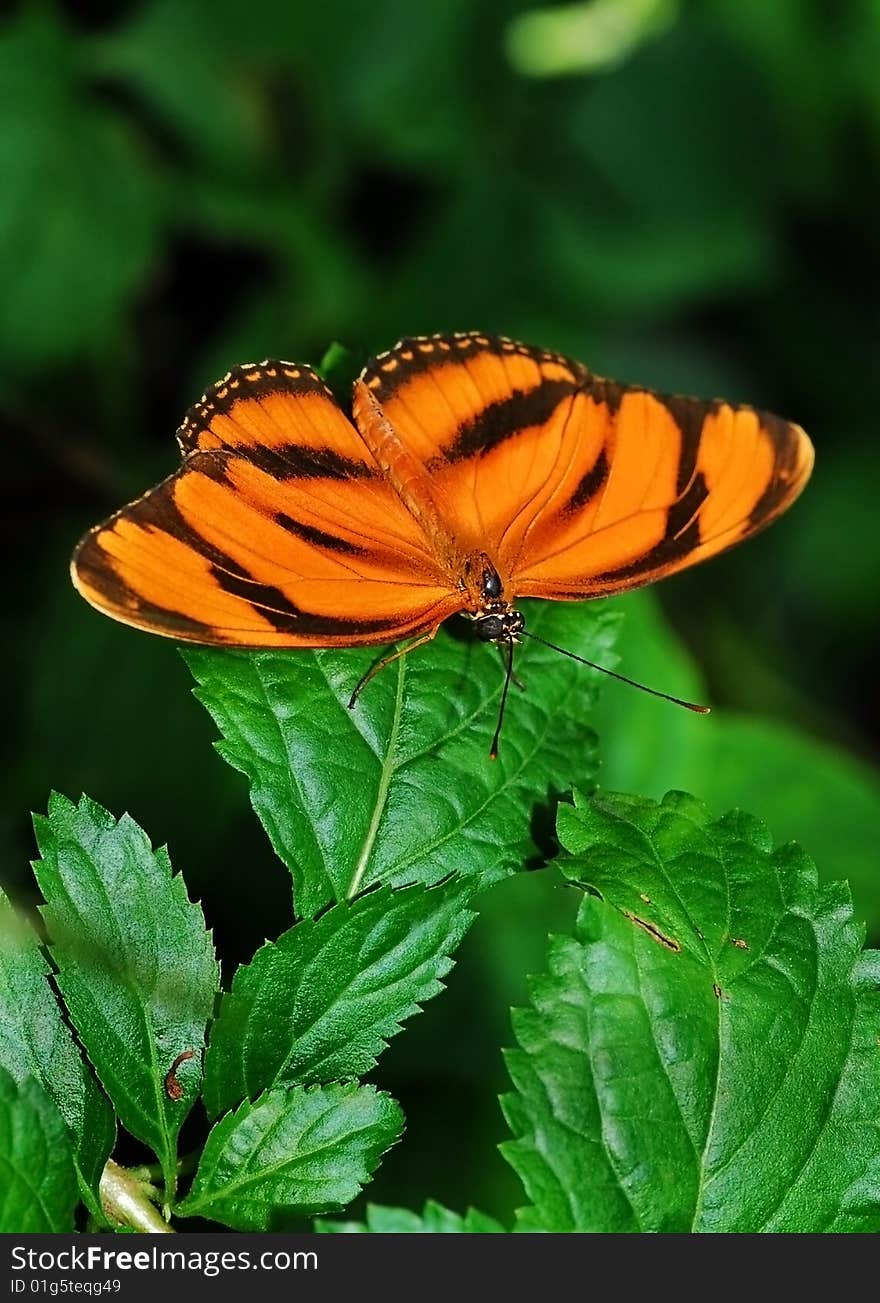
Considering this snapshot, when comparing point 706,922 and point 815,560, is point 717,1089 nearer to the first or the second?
point 706,922

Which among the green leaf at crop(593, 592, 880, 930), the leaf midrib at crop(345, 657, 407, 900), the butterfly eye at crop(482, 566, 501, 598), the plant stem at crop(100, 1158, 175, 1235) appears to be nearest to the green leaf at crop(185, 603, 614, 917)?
the leaf midrib at crop(345, 657, 407, 900)

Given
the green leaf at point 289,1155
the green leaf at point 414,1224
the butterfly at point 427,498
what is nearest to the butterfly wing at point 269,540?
the butterfly at point 427,498

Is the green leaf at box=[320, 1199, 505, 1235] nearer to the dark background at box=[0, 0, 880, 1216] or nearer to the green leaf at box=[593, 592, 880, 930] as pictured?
the dark background at box=[0, 0, 880, 1216]

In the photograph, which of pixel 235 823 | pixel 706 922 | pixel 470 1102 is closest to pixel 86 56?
pixel 235 823

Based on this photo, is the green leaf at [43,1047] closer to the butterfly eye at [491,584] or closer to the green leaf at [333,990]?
the green leaf at [333,990]

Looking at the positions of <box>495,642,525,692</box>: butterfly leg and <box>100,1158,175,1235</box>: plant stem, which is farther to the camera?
<box>495,642,525,692</box>: butterfly leg

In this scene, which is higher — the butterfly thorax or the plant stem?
the butterfly thorax
